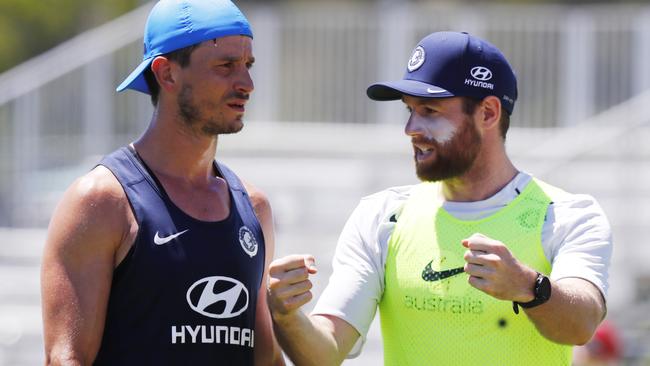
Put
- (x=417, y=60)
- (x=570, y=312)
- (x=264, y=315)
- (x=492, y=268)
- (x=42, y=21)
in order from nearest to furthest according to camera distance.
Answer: (x=492, y=268) → (x=570, y=312) → (x=264, y=315) → (x=417, y=60) → (x=42, y=21)

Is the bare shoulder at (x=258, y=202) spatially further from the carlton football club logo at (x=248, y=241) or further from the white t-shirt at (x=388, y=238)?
the white t-shirt at (x=388, y=238)

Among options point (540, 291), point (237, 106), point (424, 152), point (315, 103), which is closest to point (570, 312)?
point (540, 291)

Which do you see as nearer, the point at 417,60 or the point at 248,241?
the point at 248,241

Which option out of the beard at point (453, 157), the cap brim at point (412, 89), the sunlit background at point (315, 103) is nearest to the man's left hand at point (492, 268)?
the beard at point (453, 157)

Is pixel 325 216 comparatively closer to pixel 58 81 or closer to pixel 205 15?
pixel 58 81

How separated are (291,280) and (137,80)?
816 mm

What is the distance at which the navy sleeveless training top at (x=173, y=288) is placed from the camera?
3.95 metres

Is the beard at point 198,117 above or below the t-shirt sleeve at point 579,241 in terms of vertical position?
above

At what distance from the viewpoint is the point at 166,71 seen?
4168 millimetres

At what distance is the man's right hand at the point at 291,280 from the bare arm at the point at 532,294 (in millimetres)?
495

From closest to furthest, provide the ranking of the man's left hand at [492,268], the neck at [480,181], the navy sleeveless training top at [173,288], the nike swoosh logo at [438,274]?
the man's left hand at [492,268] < the navy sleeveless training top at [173,288] < the nike swoosh logo at [438,274] < the neck at [480,181]

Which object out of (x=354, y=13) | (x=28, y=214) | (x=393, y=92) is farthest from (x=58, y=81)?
(x=393, y=92)

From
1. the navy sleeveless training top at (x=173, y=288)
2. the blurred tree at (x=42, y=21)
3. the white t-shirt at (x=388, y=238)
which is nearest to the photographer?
the navy sleeveless training top at (x=173, y=288)

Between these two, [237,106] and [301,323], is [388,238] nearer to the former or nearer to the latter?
[301,323]
